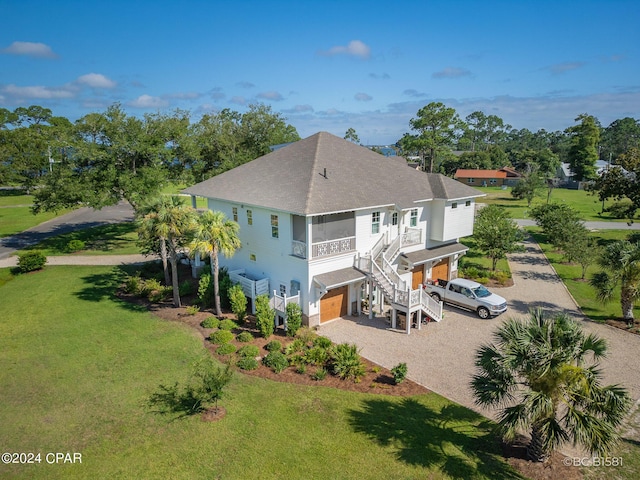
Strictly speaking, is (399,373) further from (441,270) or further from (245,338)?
(441,270)

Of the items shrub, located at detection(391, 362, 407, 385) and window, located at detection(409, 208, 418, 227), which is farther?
window, located at detection(409, 208, 418, 227)

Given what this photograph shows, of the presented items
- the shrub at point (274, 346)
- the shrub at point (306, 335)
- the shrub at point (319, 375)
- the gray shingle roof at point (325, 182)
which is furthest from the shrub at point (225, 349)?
the gray shingle roof at point (325, 182)

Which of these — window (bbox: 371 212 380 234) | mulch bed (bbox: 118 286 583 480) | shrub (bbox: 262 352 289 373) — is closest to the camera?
mulch bed (bbox: 118 286 583 480)

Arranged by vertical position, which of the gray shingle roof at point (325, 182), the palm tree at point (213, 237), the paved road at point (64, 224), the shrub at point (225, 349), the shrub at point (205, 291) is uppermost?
the gray shingle roof at point (325, 182)

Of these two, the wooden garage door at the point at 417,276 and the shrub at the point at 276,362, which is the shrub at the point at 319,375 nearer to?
the shrub at the point at 276,362

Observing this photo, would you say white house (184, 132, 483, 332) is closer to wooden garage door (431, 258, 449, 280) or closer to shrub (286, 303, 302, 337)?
wooden garage door (431, 258, 449, 280)

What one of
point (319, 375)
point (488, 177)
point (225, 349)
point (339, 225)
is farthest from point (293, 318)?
point (488, 177)

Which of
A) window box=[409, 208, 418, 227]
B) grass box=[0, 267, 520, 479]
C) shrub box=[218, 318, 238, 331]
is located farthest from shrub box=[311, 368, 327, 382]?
window box=[409, 208, 418, 227]
